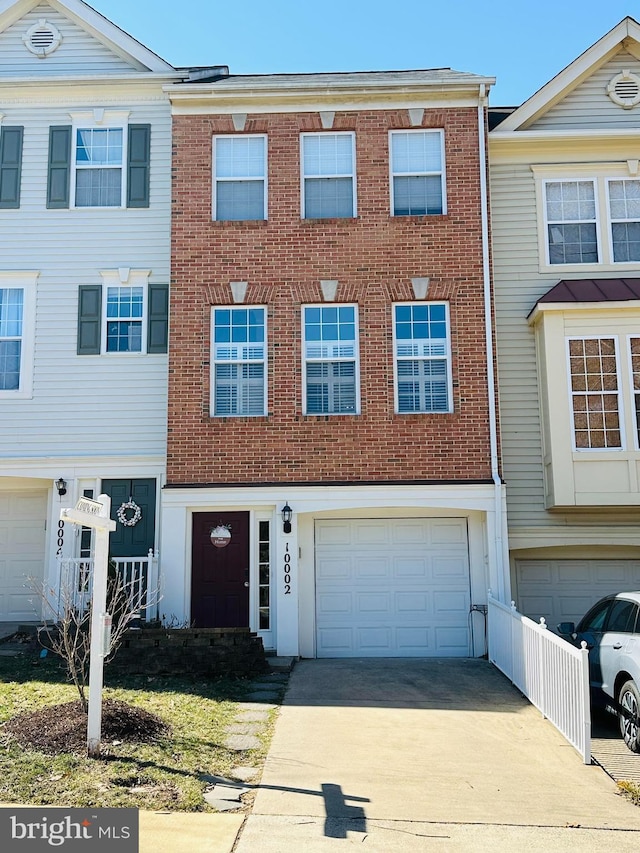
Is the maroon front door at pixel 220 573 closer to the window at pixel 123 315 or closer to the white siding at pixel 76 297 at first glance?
the white siding at pixel 76 297

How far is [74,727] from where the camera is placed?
24.8 feet

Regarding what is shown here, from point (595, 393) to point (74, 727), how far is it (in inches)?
372

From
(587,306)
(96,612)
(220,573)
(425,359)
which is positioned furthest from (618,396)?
(96,612)

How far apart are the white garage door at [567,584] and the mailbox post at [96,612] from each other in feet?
28.7

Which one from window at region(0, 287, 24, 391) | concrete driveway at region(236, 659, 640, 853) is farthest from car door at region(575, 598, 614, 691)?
window at region(0, 287, 24, 391)

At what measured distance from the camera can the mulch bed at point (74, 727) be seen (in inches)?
287

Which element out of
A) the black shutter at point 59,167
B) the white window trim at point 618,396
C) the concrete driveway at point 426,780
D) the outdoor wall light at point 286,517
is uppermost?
the black shutter at point 59,167

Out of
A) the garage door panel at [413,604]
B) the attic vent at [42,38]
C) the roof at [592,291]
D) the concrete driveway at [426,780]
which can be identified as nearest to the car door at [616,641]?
the concrete driveway at [426,780]

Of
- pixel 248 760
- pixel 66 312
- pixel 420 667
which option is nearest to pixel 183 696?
pixel 248 760

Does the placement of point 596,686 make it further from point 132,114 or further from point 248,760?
point 132,114

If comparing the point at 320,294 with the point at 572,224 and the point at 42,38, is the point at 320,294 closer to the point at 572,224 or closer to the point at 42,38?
the point at 572,224

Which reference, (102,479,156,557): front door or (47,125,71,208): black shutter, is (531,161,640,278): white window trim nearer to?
(102,479,156,557): front door

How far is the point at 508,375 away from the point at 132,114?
26.4 feet

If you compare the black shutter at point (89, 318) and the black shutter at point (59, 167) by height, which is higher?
the black shutter at point (59, 167)
